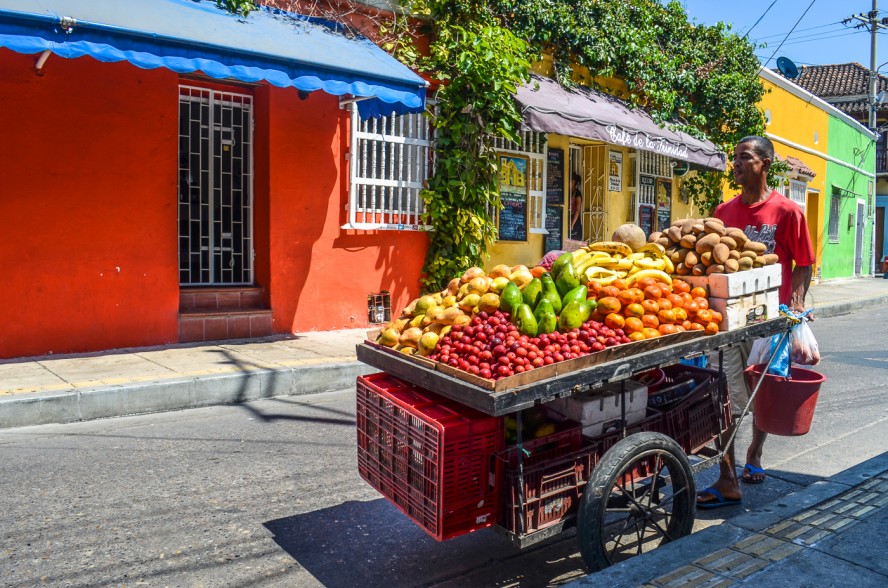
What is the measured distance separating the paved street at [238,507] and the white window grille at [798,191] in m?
15.9

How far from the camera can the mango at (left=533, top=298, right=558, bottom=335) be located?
3494mm

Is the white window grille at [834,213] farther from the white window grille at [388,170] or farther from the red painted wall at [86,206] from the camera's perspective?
the red painted wall at [86,206]

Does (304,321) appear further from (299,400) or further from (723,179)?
(723,179)

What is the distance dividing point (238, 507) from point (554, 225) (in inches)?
383

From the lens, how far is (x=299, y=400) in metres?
6.89

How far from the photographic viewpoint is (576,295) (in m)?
3.67

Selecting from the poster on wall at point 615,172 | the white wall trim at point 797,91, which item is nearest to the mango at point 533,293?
the poster on wall at point 615,172

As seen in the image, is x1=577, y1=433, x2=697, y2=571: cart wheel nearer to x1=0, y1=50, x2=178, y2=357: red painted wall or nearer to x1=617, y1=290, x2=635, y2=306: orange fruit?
x1=617, y1=290, x2=635, y2=306: orange fruit

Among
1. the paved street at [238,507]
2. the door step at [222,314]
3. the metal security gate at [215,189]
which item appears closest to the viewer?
the paved street at [238,507]

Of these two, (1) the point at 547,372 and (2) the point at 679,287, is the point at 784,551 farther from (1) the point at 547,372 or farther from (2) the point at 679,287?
(2) the point at 679,287

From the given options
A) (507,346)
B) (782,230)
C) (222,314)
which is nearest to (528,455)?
(507,346)

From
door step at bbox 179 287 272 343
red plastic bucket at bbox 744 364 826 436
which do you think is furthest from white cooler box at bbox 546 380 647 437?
door step at bbox 179 287 272 343

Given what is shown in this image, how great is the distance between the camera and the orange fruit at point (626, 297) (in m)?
3.61

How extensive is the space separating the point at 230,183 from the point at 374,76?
251 cm
